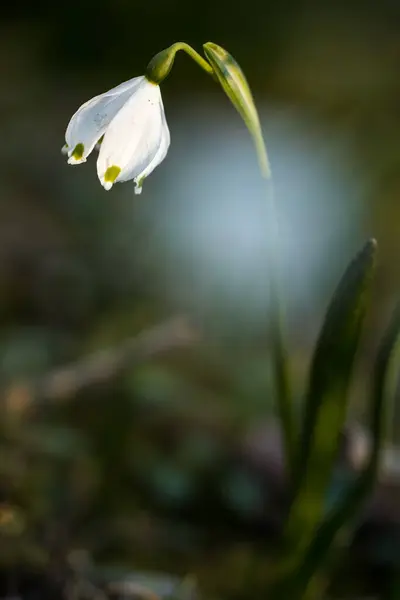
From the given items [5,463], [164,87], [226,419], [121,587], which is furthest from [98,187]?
[121,587]

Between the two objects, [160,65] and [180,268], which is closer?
[160,65]

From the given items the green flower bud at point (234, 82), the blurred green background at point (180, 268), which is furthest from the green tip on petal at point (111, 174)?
the blurred green background at point (180, 268)

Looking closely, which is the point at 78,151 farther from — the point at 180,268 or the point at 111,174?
the point at 180,268

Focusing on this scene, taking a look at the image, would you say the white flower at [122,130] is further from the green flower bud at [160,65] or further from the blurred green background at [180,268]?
the blurred green background at [180,268]

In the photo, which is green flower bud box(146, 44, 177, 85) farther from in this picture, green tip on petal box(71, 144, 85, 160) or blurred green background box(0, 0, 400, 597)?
blurred green background box(0, 0, 400, 597)

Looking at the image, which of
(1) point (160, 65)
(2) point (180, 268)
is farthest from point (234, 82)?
(2) point (180, 268)

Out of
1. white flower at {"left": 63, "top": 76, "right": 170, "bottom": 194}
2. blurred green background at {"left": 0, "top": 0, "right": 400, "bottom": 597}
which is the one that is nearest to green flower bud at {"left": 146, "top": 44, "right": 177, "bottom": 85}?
white flower at {"left": 63, "top": 76, "right": 170, "bottom": 194}
